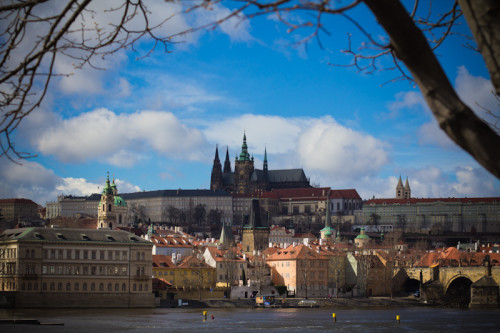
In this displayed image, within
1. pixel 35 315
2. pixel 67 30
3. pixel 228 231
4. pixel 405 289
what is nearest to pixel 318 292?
pixel 405 289

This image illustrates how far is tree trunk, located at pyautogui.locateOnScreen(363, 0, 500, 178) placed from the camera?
14.1 feet

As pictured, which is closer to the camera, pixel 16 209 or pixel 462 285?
pixel 462 285

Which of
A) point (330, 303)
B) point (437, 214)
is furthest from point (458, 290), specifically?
point (437, 214)

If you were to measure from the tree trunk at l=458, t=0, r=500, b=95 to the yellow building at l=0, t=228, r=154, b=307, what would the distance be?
180 ft

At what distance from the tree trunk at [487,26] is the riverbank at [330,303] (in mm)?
61783

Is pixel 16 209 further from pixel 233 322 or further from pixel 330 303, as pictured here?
pixel 233 322

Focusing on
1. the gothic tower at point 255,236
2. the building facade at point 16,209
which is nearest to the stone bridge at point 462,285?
the gothic tower at point 255,236

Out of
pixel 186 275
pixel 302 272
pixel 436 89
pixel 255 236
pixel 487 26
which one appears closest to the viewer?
pixel 487 26

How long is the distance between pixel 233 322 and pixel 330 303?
26354mm

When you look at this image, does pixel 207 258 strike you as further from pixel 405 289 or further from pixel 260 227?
pixel 260 227

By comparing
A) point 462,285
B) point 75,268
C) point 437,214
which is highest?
point 437,214

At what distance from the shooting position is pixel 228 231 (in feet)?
354

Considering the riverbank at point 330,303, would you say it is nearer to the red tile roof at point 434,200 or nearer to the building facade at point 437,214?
the building facade at point 437,214

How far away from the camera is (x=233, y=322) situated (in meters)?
48.1
